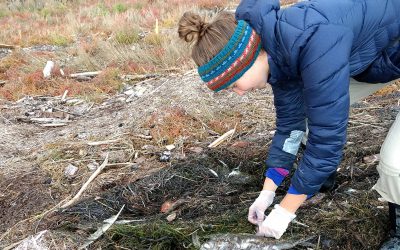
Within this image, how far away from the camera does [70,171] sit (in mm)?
3609

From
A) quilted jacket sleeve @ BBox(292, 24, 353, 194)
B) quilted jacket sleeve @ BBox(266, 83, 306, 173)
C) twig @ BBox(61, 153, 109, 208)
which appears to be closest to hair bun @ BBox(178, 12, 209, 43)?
quilted jacket sleeve @ BBox(292, 24, 353, 194)

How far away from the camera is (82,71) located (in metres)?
7.16

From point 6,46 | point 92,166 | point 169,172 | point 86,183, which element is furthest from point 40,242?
point 6,46

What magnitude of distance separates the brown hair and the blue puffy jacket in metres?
0.12

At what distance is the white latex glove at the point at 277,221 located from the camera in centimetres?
215

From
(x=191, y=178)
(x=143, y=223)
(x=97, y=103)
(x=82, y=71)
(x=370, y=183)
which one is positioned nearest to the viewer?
(x=143, y=223)

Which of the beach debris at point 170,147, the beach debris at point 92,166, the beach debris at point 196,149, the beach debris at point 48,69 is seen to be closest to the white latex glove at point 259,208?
the beach debris at point 196,149

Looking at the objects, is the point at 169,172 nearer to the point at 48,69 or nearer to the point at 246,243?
the point at 246,243

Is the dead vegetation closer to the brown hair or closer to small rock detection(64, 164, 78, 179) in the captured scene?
small rock detection(64, 164, 78, 179)

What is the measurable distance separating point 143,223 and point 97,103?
3.24 meters

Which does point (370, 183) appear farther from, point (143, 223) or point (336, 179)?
point (143, 223)

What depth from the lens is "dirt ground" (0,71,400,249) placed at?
8.25 feet

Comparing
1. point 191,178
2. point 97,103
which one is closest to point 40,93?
point 97,103

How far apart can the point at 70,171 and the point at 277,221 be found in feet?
6.80
